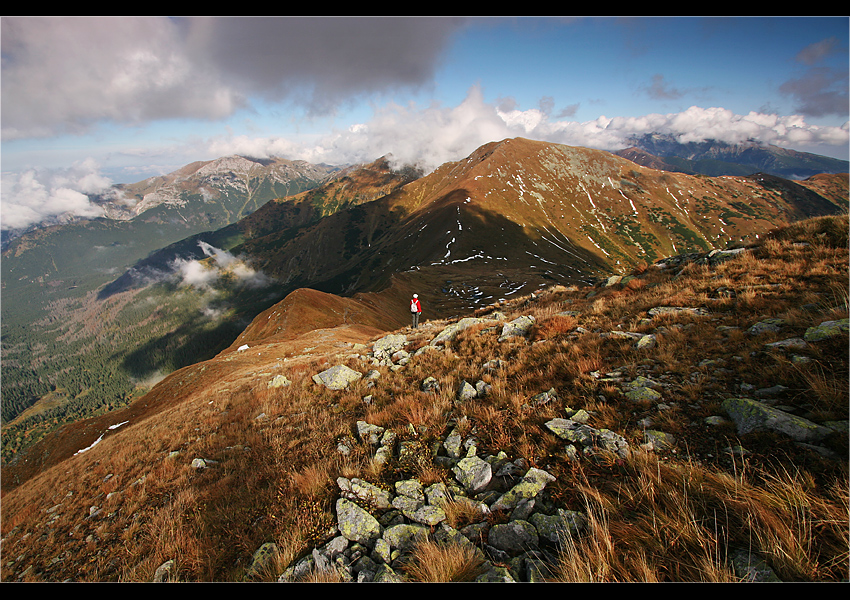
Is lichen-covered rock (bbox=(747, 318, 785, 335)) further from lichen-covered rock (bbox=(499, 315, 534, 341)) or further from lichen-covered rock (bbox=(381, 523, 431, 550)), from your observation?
lichen-covered rock (bbox=(381, 523, 431, 550))

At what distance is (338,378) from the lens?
10.4 m

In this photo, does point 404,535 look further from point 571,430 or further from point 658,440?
point 658,440

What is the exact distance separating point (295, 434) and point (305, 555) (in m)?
3.80

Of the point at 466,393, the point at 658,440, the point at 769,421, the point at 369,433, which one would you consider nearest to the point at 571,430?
the point at 658,440

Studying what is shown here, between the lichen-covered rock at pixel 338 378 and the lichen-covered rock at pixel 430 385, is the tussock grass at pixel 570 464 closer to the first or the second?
the lichen-covered rock at pixel 430 385

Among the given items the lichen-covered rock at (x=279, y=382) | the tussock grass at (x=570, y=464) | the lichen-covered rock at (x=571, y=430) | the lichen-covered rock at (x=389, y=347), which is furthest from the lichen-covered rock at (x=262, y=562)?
the lichen-covered rock at (x=389, y=347)

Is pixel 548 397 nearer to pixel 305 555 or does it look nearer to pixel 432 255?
pixel 305 555

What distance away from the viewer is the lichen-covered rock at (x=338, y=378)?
10.0 metres

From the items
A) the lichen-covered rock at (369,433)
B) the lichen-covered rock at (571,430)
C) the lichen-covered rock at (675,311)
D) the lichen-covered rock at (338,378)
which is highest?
the lichen-covered rock at (675,311)

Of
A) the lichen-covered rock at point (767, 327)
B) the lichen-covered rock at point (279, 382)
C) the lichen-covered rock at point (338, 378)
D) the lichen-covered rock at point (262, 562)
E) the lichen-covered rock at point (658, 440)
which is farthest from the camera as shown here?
the lichen-covered rock at point (279, 382)

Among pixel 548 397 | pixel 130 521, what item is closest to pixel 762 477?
pixel 548 397
